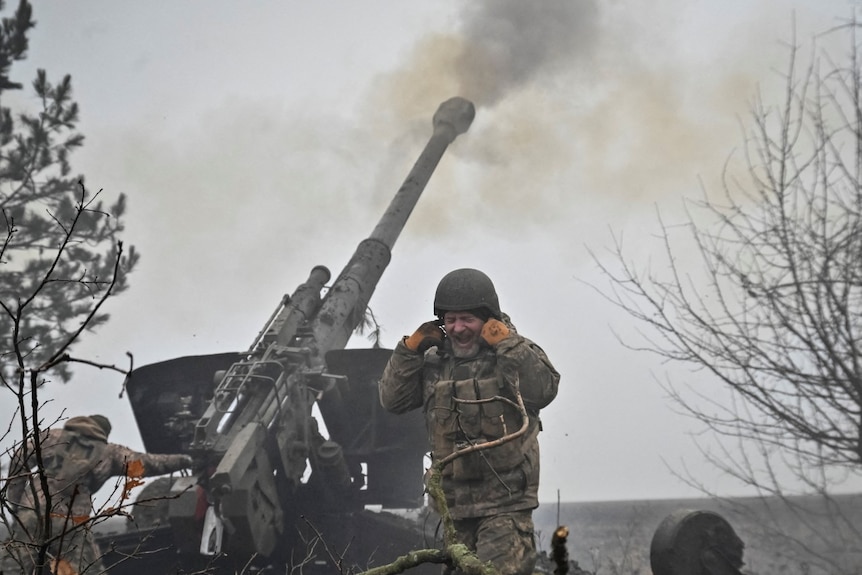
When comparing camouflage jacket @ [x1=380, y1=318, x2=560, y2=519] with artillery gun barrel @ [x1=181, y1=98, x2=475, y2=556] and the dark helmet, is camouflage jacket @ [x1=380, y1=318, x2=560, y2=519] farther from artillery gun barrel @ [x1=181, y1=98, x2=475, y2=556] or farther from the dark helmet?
artillery gun barrel @ [x1=181, y1=98, x2=475, y2=556]

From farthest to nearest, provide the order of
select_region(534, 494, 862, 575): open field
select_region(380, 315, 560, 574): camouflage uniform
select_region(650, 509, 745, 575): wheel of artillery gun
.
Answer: select_region(534, 494, 862, 575): open field
select_region(650, 509, 745, 575): wheel of artillery gun
select_region(380, 315, 560, 574): camouflage uniform

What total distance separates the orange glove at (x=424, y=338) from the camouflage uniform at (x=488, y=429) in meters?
0.04

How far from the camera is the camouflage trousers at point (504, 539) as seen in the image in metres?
4.27

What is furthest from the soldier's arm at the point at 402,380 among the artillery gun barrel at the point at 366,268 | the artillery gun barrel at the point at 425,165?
the artillery gun barrel at the point at 425,165

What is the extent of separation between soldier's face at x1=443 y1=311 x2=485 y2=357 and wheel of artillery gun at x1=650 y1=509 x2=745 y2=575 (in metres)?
1.88

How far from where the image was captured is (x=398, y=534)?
779 cm

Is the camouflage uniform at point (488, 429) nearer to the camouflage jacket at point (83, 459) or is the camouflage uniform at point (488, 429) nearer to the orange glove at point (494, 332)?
the orange glove at point (494, 332)

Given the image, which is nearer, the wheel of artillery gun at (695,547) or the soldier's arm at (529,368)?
the soldier's arm at (529,368)

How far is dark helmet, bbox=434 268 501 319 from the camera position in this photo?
484 cm

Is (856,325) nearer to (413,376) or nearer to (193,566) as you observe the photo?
(413,376)

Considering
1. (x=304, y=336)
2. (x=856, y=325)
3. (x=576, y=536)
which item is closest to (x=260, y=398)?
(x=304, y=336)

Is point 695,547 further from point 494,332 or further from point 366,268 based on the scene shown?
point 366,268

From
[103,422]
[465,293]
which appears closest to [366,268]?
[103,422]

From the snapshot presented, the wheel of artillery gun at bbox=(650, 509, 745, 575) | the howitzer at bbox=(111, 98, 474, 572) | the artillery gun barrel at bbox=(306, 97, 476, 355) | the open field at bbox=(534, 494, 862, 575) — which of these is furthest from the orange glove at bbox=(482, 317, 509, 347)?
the open field at bbox=(534, 494, 862, 575)
